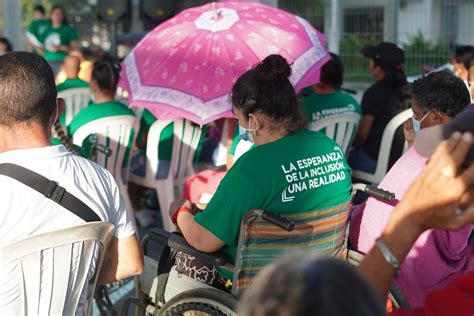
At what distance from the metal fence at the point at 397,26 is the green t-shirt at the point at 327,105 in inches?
123

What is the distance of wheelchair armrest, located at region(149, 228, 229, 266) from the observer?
2691 mm

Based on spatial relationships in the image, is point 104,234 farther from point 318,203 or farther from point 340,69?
point 340,69

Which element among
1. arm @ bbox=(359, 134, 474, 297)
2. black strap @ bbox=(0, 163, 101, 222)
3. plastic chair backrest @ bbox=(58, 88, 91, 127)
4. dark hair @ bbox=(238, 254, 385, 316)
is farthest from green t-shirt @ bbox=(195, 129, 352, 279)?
plastic chair backrest @ bbox=(58, 88, 91, 127)

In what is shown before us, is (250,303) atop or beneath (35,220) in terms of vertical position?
atop

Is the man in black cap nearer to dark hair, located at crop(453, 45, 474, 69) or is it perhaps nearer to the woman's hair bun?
dark hair, located at crop(453, 45, 474, 69)

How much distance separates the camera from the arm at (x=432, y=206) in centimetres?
141

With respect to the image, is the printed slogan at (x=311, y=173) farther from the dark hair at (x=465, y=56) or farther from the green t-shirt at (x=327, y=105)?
the dark hair at (x=465, y=56)

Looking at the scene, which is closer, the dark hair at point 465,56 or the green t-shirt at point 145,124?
the green t-shirt at point 145,124

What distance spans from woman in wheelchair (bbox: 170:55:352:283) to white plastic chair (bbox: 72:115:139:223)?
225cm

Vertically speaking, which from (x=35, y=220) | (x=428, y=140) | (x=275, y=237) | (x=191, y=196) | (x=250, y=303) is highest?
(x=428, y=140)

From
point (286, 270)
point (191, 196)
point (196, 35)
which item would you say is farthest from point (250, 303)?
point (196, 35)

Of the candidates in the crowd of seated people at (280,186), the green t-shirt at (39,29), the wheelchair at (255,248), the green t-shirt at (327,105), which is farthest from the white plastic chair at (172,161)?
the green t-shirt at (39,29)

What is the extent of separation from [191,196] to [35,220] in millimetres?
2047

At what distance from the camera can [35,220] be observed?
2.23 m
